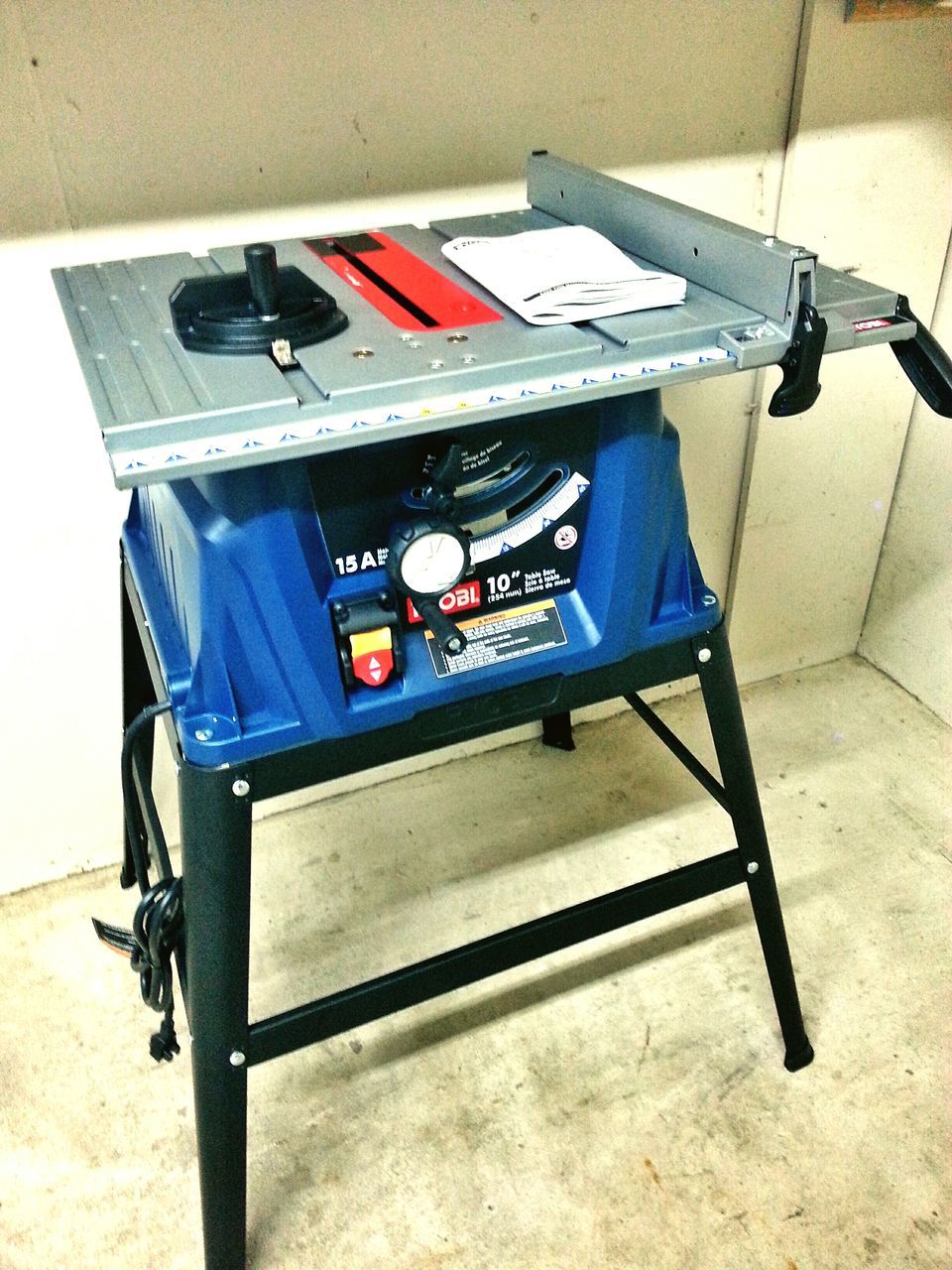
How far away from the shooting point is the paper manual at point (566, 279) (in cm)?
92

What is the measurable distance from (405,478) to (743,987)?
0.98 m

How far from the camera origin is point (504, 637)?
99 centimetres

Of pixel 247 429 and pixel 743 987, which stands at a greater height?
pixel 247 429

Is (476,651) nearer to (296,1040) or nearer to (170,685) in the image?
(170,685)

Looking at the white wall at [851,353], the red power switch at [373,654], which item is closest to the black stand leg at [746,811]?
the red power switch at [373,654]

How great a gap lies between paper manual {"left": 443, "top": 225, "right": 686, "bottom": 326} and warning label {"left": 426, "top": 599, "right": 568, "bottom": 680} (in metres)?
0.27

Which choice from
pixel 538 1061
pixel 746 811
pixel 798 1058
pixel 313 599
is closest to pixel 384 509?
pixel 313 599

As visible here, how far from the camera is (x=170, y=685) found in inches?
37.7

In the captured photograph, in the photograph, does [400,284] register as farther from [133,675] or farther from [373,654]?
[133,675]

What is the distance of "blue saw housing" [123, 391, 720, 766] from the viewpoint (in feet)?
2.78

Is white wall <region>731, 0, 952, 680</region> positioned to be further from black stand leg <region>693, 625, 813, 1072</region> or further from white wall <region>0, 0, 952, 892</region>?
black stand leg <region>693, 625, 813, 1072</region>

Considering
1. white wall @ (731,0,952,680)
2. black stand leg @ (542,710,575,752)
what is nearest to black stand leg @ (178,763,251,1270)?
black stand leg @ (542,710,575,752)

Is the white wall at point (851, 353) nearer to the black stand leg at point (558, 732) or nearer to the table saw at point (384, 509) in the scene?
the black stand leg at point (558, 732)

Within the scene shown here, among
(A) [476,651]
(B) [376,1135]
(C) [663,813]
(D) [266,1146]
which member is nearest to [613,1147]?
(B) [376,1135]
